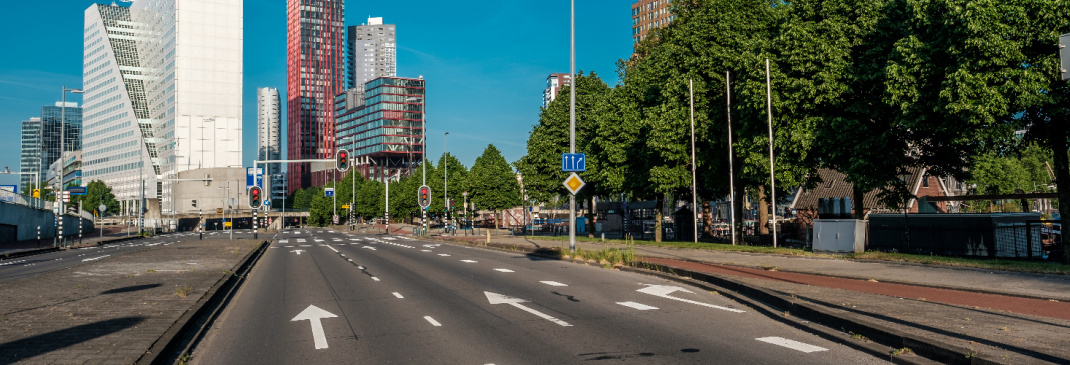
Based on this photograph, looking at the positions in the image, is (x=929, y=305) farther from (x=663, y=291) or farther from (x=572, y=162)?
(x=572, y=162)

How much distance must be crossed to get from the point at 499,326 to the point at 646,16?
14711 centimetres

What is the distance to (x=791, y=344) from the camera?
7746 mm

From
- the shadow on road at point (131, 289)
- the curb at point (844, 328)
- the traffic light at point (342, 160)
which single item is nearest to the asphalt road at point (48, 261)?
the shadow on road at point (131, 289)

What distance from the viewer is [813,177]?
1201 inches

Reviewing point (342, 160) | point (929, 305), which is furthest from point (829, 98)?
point (342, 160)

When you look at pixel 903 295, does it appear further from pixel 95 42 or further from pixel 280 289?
pixel 95 42

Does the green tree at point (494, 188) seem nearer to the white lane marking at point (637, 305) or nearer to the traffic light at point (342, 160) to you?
the traffic light at point (342, 160)

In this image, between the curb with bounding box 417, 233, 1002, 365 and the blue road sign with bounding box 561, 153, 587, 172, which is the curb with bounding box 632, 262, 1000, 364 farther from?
the blue road sign with bounding box 561, 153, 587, 172

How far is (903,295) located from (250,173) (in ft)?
144

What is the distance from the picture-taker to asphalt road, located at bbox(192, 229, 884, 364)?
24.3 feet

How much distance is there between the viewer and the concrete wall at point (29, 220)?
49438 mm

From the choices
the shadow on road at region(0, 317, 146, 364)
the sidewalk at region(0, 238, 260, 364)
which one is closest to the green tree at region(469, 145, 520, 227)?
the sidewalk at region(0, 238, 260, 364)

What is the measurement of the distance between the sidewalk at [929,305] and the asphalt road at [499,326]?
1.89 feet

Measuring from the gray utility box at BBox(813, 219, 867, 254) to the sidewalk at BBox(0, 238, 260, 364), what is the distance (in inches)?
733
